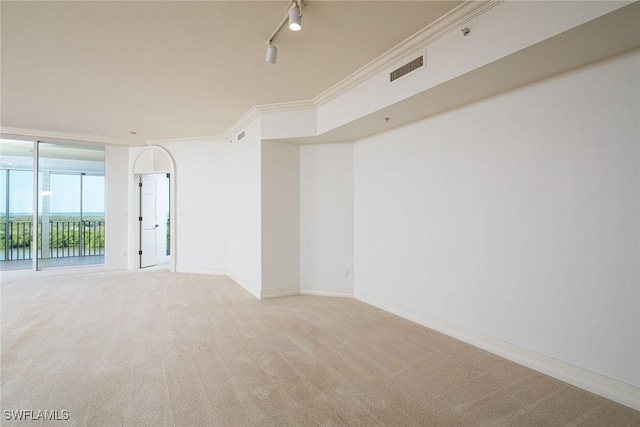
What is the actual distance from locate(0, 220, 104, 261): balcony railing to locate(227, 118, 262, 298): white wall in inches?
141

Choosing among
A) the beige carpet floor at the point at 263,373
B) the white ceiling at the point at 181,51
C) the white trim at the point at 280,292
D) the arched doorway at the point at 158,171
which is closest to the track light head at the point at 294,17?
the white ceiling at the point at 181,51

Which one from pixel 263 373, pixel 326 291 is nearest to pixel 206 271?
pixel 326 291

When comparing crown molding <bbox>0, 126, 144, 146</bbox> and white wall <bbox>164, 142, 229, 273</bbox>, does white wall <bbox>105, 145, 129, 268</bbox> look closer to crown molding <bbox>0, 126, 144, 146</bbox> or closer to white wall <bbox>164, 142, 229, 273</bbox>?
crown molding <bbox>0, 126, 144, 146</bbox>

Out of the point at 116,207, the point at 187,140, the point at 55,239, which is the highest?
the point at 187,140

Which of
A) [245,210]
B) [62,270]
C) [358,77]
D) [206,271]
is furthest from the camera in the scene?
[206,271]

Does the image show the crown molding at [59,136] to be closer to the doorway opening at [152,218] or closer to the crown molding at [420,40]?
the doorway opening at [152,218]

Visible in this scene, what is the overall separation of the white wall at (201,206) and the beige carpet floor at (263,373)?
2494mm

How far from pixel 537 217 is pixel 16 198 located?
8.76m

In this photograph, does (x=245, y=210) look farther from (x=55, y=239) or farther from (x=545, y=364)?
(x=55, y=239)

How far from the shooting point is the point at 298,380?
7.88 ft

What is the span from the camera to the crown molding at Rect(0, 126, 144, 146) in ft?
19.1

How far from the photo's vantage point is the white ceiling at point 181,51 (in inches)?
94.0

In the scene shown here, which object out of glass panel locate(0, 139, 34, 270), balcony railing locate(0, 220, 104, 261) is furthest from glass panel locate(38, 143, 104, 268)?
glass panel locate(0, 139, 34, 270)

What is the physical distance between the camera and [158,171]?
684 centimetres
